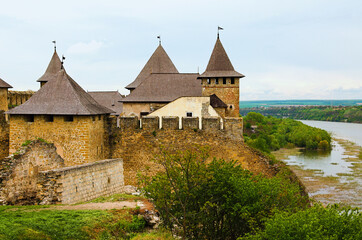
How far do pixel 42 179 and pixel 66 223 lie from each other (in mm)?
2779

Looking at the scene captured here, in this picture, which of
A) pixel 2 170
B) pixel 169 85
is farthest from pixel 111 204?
pixel 169 85

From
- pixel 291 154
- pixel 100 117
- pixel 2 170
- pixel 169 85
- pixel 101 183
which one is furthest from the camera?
pixel 291 154

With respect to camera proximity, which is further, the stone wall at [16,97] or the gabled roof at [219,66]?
the stone wall at [16,97]

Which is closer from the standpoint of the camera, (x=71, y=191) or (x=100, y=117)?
(x=71, y=191)

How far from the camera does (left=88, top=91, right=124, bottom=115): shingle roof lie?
121 ft

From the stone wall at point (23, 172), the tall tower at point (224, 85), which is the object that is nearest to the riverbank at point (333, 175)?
the tall tower at point (224, 85)

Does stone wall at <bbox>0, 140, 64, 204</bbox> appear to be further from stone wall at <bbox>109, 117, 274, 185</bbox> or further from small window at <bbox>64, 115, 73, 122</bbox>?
stone wall at <bbox>109, 117, 274, 185</bbox>

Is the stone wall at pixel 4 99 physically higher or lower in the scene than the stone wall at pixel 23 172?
higher

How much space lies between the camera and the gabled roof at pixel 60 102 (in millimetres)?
14539

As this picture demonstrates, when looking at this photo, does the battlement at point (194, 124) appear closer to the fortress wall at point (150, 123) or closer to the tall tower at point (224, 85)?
the fortress wall at point (150, 123)

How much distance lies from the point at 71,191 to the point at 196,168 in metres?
3.76

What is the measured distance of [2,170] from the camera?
1129cm

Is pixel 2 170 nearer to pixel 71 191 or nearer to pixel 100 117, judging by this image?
pixel 71 191

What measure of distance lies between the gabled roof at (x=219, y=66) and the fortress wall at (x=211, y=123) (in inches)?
291
